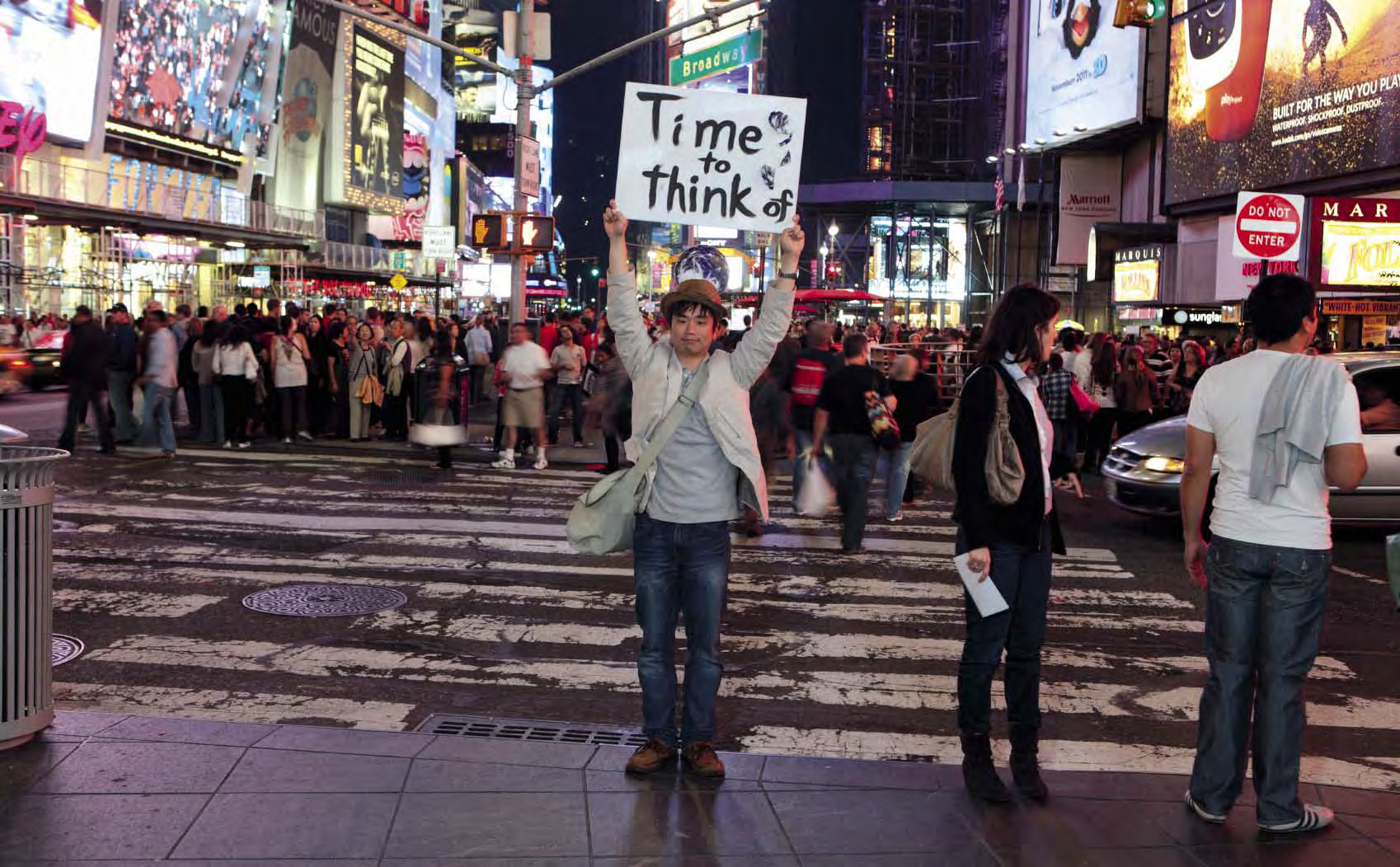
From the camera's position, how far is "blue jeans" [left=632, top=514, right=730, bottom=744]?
200 inches

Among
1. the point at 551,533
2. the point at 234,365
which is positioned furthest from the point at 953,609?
the point at 234,365

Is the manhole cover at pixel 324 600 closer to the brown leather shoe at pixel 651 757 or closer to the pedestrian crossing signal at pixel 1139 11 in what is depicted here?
the brown leather shoe at pixel 651 757

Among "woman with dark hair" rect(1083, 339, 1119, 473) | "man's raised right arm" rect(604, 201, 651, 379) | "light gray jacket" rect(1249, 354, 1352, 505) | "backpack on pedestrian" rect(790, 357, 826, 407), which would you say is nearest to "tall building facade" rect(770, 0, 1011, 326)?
"woman with dark hair" rect(1083, 339, 1119, 473)

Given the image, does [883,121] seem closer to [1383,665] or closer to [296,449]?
[296,449]

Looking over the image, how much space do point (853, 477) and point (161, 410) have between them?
31.3 ft

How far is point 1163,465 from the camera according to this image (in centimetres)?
1207

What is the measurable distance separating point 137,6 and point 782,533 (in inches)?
1580

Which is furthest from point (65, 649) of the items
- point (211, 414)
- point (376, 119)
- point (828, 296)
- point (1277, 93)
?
point (376, 119)

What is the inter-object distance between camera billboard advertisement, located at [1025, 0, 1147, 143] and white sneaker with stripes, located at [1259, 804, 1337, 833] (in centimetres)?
3612

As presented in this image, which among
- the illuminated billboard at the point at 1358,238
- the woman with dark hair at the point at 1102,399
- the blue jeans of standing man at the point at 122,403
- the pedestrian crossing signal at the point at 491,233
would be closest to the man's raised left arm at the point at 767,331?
the woman with dark hair at the point at 1102,399

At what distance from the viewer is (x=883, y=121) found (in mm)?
87375

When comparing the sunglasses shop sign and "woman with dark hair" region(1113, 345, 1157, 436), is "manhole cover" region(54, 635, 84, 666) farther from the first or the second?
"woman with dark hair" region(1113, 345, 1157, 436)

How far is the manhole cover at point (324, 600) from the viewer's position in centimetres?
830

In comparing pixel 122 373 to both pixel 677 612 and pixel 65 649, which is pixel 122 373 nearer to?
pixel 65 649
